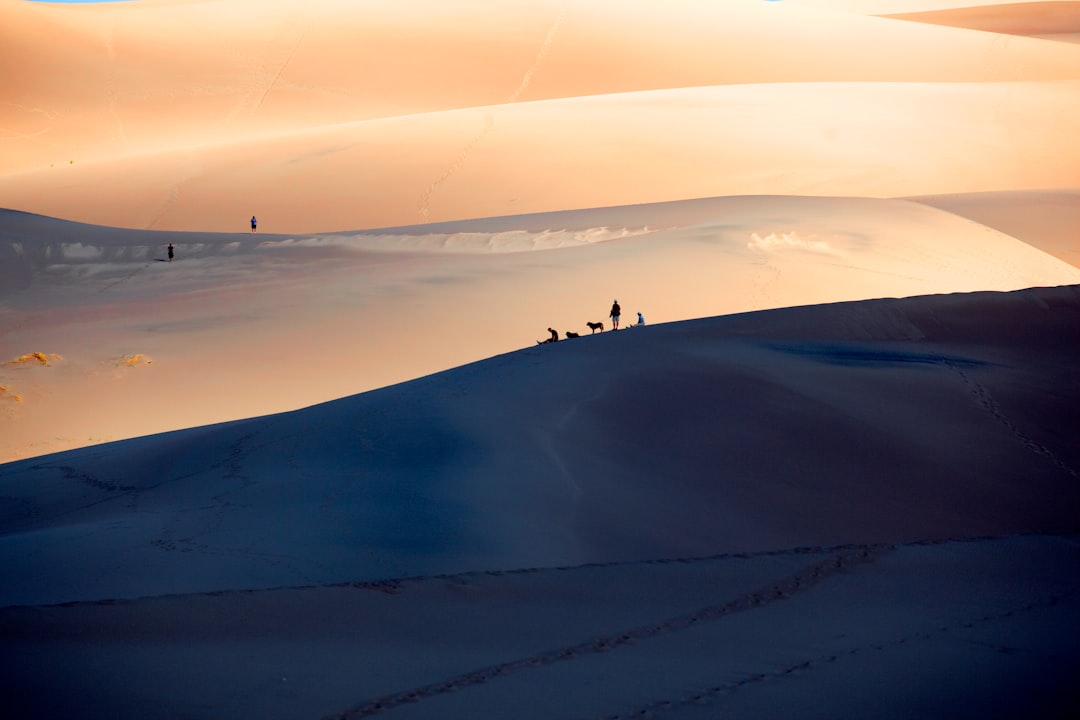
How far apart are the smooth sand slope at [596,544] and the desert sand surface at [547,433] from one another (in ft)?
0.11

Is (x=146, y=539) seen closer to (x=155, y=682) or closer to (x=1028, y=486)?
(x=155, y=682)

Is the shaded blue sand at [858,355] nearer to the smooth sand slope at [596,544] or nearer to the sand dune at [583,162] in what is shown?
the smooth sand slope at [596,544]

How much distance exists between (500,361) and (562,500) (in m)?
4.16

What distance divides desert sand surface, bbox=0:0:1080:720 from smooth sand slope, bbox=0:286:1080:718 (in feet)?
0.11

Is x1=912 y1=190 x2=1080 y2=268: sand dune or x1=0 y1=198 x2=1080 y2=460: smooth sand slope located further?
x1=912 y1=190 x2=1080 y2=268: sand dune

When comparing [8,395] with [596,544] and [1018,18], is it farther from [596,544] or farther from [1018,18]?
[1018,18]

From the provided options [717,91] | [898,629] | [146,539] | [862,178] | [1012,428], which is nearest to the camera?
[898,629]

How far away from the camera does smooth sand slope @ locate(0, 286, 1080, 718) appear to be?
5582mm

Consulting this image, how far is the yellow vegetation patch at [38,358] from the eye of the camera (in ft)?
55.4

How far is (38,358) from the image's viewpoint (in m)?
17.0

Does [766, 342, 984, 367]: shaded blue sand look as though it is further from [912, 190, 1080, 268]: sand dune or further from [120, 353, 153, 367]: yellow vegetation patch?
[912, 190, 1080, 268]: sand dune

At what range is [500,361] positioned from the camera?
12438mm

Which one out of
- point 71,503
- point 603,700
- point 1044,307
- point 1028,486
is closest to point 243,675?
point 603,700

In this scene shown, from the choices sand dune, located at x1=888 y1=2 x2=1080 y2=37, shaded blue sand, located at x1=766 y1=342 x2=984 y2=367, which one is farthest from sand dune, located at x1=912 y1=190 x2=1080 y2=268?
sand dune, located at x1=888 y1=2 x2=1080 y2=37
